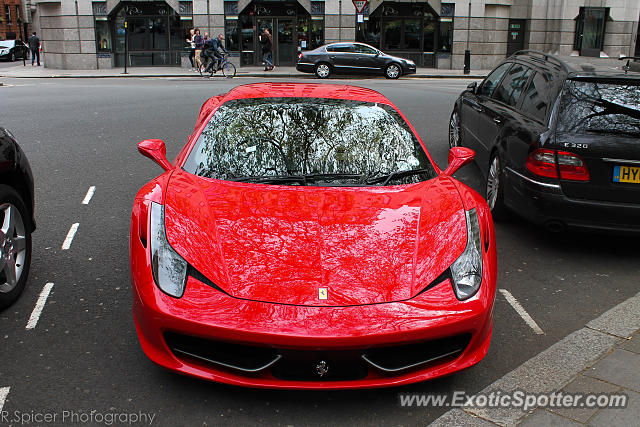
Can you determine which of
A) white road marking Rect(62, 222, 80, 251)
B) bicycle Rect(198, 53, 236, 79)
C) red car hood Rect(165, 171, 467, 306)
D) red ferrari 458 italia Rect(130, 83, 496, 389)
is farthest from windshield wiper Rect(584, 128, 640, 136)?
bicycle Rect(198, 53, 236, 79)

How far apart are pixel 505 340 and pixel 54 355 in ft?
8.71

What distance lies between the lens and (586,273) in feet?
16.6

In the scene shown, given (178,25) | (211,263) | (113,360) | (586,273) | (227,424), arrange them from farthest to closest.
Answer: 1. (178,25)
2. (586,273)
3. (113,360)
4. (211,263)
5. (227,424)

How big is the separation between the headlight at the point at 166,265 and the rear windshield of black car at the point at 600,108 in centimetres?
346

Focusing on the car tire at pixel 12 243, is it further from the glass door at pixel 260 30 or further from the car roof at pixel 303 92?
the glass door at pixel 260 30

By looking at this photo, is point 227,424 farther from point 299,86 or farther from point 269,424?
point 299,86

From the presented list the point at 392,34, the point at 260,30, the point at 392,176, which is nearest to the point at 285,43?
the point at 260,30

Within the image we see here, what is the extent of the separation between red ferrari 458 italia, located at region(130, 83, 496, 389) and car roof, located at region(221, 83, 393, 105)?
586mm

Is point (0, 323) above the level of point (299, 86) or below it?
below

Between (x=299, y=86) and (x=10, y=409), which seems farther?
(x=299, y=86)

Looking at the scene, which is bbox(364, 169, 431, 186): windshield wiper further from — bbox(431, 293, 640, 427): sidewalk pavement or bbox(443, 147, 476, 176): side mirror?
bbox(431, 293, 640, 427): sidewalk pavement

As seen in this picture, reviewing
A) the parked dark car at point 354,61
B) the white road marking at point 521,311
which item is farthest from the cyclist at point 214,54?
the white road marking at point 521,311

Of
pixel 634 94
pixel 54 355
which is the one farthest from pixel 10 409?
pixel 634 94

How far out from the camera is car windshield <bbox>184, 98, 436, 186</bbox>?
161 inches
